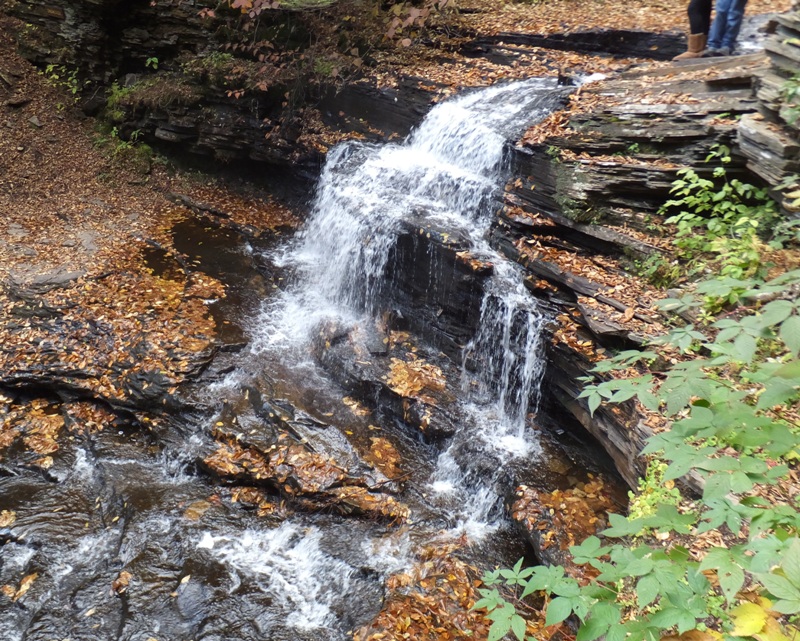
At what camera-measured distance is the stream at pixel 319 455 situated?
4.98 metres

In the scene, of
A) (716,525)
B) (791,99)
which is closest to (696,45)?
(791,99)

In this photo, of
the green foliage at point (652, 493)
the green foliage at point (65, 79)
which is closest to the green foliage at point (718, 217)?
the green foliage at point (652, 493)

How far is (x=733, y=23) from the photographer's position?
7648 millimetres

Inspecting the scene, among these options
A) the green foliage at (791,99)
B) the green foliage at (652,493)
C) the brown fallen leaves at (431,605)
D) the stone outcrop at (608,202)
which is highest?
the green foliage at (791,99)

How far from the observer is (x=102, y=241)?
9.52 metres

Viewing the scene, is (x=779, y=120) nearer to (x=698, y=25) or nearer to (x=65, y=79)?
(x=698, y=25)

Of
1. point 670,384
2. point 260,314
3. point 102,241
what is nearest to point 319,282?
point 260,314

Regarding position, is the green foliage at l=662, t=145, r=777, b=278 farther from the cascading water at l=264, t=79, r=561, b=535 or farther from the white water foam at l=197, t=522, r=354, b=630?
the white water foam at l=197, t=522, r=354, b=630

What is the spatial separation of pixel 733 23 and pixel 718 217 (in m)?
4.21

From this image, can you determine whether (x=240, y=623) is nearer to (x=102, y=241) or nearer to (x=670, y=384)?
(x=670, y=384)

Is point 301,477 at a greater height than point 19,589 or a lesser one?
greater

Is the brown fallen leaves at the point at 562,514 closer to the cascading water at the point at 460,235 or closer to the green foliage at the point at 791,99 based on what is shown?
the cascading water at the point at 460,235

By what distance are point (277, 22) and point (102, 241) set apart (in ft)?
19.0

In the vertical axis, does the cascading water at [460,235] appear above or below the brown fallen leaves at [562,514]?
above
